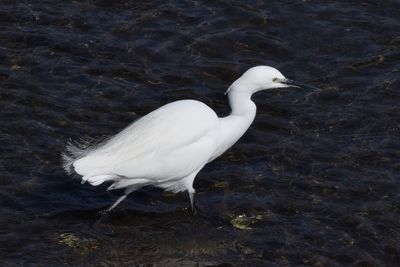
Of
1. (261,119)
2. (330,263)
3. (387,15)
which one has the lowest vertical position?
(330,263)

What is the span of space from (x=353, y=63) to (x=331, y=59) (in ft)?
0.90

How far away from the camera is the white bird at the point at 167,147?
25.4 ft

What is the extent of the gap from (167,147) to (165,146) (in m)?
0.02

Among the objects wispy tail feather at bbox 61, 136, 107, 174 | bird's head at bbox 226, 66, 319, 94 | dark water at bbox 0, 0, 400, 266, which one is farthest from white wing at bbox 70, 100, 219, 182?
dark water at bbox 0, 0, 400, 266

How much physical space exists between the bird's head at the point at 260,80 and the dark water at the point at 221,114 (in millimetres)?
924

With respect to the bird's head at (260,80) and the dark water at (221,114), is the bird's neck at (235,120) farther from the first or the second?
the dark water at (221,114)

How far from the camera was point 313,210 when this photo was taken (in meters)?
8.09

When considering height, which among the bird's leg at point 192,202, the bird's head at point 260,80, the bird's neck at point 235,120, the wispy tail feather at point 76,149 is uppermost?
the bird's head at point 260,80

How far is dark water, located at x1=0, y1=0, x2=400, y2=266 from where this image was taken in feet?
25.2

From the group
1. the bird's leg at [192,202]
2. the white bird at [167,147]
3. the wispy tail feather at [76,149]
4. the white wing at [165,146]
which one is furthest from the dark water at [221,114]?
the white wing at [165,146]

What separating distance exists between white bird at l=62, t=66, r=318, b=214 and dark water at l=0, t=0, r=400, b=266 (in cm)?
42

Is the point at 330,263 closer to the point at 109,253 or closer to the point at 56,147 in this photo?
the point at 109,253

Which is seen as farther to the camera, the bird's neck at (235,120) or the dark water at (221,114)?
the bird's neck at (235,120)

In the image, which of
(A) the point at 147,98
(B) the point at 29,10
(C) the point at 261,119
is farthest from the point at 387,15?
(B) the point at 29,10
